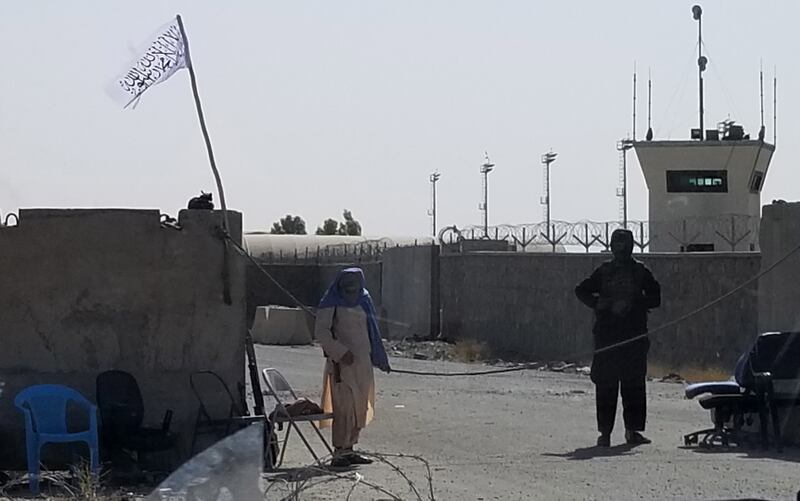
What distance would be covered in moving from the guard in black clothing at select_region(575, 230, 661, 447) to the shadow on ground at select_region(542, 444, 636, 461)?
0.25 metres

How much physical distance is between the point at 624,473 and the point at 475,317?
73.2 ft

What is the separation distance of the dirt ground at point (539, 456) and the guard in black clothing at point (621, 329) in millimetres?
412

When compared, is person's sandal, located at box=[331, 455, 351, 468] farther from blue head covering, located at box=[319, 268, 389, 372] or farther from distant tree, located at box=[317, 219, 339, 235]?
distant tree, located at box=[317, 219, 339, 235]

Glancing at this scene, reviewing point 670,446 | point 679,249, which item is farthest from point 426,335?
point 670,446

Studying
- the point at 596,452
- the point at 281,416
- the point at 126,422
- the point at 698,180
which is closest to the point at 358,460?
the point at 281,416

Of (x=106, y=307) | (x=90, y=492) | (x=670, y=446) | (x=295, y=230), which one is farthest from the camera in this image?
(x=295, y=230)

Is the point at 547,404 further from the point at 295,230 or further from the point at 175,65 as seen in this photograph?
the point at 295,230

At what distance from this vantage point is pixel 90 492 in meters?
8.80

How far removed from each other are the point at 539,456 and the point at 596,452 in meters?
0.56

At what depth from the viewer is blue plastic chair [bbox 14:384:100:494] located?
10172 mm

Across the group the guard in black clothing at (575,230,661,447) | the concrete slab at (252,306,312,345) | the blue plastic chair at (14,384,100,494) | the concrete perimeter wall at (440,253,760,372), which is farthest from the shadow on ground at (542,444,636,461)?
the concrete slab at (252,306,312,345)

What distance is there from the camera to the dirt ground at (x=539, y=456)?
9.65 meters

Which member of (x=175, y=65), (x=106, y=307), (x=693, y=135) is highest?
(x=693, y=135)

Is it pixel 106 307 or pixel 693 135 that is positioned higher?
pixel 693 135
